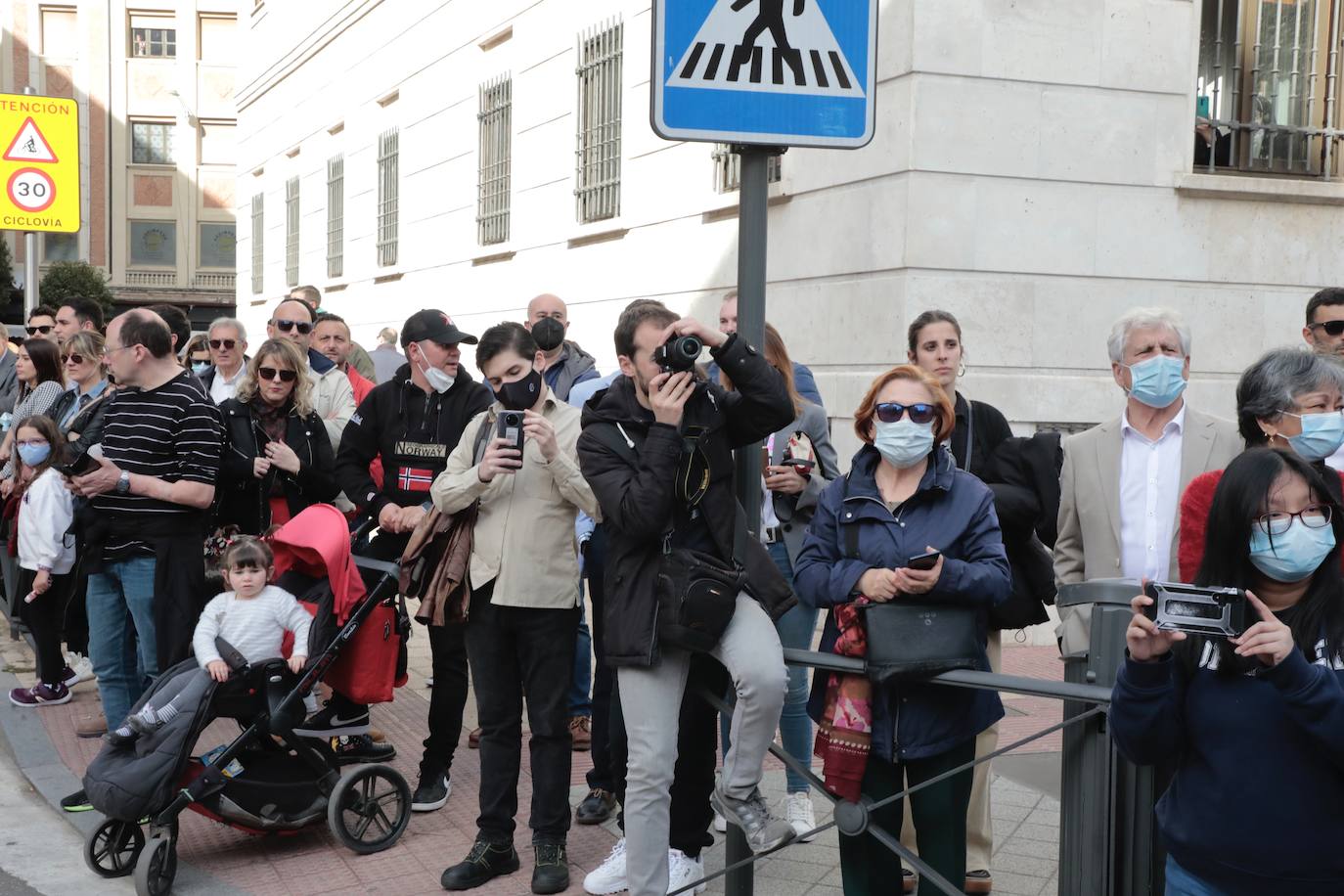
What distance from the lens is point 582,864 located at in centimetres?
551

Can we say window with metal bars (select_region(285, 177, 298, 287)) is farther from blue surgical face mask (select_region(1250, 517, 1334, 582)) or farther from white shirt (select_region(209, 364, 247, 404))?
blue surgical face mask (select_region(1250, 517, 1334, 582))

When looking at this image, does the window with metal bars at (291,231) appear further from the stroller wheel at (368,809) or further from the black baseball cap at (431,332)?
the stroller wheel at (368,809)

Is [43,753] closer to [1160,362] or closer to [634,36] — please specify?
[1160,362]

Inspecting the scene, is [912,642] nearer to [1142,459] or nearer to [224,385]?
[1142,459]

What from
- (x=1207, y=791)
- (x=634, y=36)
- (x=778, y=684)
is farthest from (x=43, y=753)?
(x=634, y=36)

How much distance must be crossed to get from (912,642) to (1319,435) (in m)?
1.32

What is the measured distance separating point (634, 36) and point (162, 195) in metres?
51.7

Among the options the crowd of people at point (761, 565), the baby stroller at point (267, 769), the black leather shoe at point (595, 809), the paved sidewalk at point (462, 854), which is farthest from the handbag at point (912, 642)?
the baby stroller at point (267, 769)

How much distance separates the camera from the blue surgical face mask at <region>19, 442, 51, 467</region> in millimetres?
7824

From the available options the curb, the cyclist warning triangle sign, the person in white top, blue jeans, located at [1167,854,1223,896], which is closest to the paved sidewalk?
the curb

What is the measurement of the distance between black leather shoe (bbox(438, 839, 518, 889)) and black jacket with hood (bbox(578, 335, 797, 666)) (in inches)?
53.2

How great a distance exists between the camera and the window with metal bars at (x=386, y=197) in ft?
66.6

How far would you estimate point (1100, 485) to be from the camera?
4625 millimetres

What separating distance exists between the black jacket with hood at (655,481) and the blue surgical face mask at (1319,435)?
1.44 m
